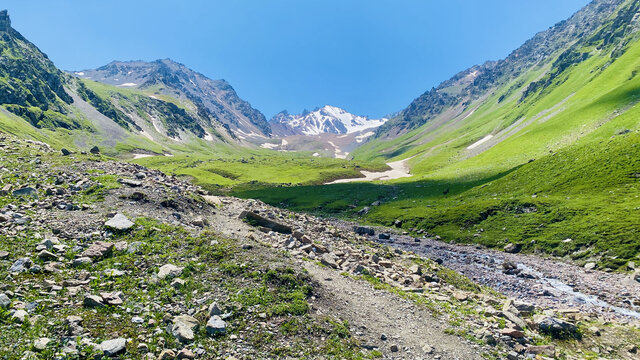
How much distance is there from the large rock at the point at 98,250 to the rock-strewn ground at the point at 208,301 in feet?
0.21

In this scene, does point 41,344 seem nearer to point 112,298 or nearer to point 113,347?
point 113,347

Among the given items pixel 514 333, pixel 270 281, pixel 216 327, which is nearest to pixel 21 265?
pixel 216 327

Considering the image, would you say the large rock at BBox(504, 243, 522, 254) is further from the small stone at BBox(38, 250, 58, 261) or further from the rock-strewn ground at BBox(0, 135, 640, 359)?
the small stone at BBox(38, 250, 58, 261)

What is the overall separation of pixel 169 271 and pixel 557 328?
25.5 metres

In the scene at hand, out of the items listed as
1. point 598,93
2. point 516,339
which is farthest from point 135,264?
point 598,93

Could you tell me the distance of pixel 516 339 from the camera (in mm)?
17891

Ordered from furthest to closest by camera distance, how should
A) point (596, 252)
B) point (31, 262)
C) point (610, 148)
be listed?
point (610, 148) → point (596, 252) → point (31, 262)

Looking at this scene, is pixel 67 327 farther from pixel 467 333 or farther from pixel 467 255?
pixel 467 255

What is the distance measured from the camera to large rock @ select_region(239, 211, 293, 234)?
36000 millimetres

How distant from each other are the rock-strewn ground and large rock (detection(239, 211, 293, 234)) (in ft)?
16.3

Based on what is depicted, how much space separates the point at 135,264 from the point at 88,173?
23.4 m

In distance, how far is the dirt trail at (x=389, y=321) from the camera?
16.3m

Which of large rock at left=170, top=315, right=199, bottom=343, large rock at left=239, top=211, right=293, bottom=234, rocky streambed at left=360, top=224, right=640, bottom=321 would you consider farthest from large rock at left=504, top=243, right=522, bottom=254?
large rock at left=170, top=315, right=199, bottom=343

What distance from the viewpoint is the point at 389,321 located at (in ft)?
62.3
